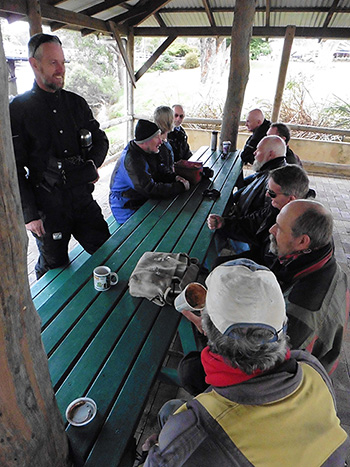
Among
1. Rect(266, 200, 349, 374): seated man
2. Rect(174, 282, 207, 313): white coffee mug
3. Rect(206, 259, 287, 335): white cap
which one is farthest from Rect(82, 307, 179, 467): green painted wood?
Rect(266, 200, 349, 374): seated man

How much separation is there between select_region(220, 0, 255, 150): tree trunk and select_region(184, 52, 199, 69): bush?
1841cm

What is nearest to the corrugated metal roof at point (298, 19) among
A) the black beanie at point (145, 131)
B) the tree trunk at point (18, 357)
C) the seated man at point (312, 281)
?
the black beanie at point (145, 131)

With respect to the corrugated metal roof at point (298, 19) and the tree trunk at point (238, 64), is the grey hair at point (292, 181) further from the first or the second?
the corrugated metal roof at point (298, 19)

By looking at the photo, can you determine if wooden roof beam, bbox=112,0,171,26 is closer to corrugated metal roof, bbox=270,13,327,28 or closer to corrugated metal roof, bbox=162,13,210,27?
corrugated metal roof, bbox=162,13,210,27

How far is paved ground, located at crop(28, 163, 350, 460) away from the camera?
195cm

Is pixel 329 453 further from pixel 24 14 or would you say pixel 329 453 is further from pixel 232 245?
pixel 24 14

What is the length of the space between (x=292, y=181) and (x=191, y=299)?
1245 mm

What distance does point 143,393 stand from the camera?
3.81 ft

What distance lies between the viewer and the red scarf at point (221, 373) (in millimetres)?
866

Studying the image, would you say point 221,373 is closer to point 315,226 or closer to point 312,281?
point 312,281

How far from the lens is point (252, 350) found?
2.83 ft

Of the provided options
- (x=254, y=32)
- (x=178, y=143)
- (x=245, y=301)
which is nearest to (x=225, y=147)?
(x=178, y=143)

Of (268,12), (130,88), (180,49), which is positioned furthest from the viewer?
(180,49)

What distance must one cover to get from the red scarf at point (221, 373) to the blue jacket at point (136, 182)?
1.91 m
